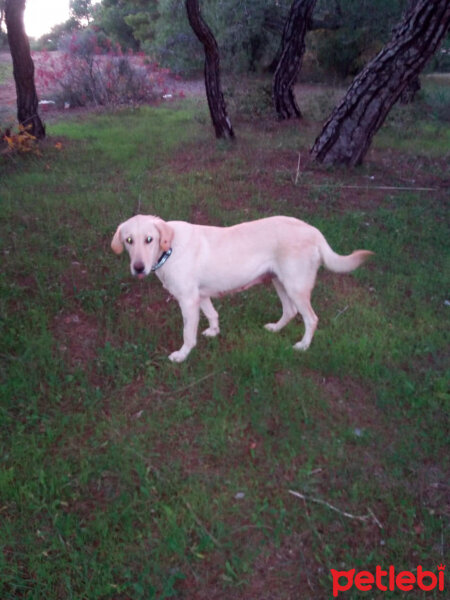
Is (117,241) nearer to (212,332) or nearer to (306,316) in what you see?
(212,332)

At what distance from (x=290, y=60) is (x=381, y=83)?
15.3 ft

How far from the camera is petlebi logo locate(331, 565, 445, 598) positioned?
101 inches

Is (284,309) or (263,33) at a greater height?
(263,33)

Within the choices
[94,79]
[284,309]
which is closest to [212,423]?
[284,309]

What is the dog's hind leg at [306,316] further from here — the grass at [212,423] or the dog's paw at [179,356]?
the dog's paw at [179,356]

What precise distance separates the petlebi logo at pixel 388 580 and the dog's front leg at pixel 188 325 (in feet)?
6.79

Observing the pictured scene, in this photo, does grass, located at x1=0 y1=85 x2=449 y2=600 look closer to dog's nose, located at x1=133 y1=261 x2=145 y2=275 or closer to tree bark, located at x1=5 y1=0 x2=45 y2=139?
dog's nose, located at x1=133 y1=261 x2=145 y2=275

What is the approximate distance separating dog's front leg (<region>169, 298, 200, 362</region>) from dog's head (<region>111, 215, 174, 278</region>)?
0.50 metres

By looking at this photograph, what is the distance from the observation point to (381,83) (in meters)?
7.86

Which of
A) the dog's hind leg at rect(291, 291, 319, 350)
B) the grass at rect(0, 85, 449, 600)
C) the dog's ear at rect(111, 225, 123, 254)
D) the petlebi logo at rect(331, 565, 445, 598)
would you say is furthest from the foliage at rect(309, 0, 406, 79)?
the petlebi logo at rect(331, 565, 445, 598)

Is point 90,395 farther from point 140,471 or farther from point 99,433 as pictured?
point 140,471

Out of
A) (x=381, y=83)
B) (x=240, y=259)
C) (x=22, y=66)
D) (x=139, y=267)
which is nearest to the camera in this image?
(x=139, y=267)

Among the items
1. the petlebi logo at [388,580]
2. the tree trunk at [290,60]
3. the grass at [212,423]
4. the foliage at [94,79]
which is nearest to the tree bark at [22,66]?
the grass at [212,423]

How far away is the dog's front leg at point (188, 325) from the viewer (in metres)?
3.94
